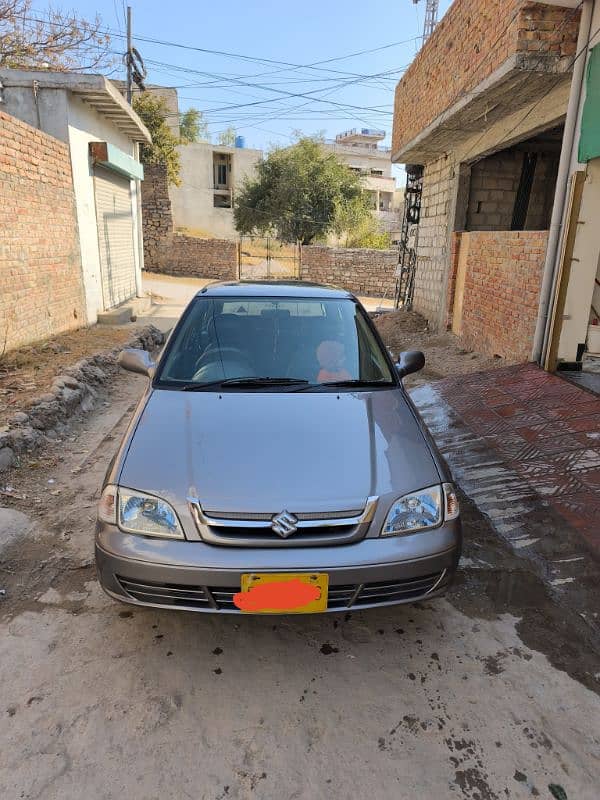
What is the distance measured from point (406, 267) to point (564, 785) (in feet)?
44.5

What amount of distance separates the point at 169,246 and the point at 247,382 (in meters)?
24.5

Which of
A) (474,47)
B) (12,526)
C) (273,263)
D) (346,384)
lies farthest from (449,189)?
(273,263)

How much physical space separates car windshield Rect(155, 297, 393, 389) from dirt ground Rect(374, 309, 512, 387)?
3.83 metres

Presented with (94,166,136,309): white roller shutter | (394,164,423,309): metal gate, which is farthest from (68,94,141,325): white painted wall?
(394,164,423,309): metal gate

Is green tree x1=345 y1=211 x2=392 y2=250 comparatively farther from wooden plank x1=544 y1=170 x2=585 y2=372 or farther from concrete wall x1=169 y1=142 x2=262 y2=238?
wooden plank x1=544 y1=170 x2=585 y2=372

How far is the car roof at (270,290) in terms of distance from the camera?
385 centimetres

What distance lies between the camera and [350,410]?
288 centimetres

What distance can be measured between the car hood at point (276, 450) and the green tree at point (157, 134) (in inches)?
954

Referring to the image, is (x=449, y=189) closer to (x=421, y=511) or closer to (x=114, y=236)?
(x=114, y=236)

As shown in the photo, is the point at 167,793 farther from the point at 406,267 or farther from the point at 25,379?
the point at 406,267

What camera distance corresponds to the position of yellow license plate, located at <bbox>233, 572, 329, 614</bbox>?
2.09 metres

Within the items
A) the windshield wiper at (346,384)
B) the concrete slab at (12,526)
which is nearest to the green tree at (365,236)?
the windshield wiper at (346,384)

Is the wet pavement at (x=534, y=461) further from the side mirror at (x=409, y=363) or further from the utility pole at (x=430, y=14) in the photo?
the utility pole at (x=430, y=14)

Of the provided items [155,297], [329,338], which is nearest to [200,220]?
[155,297]
